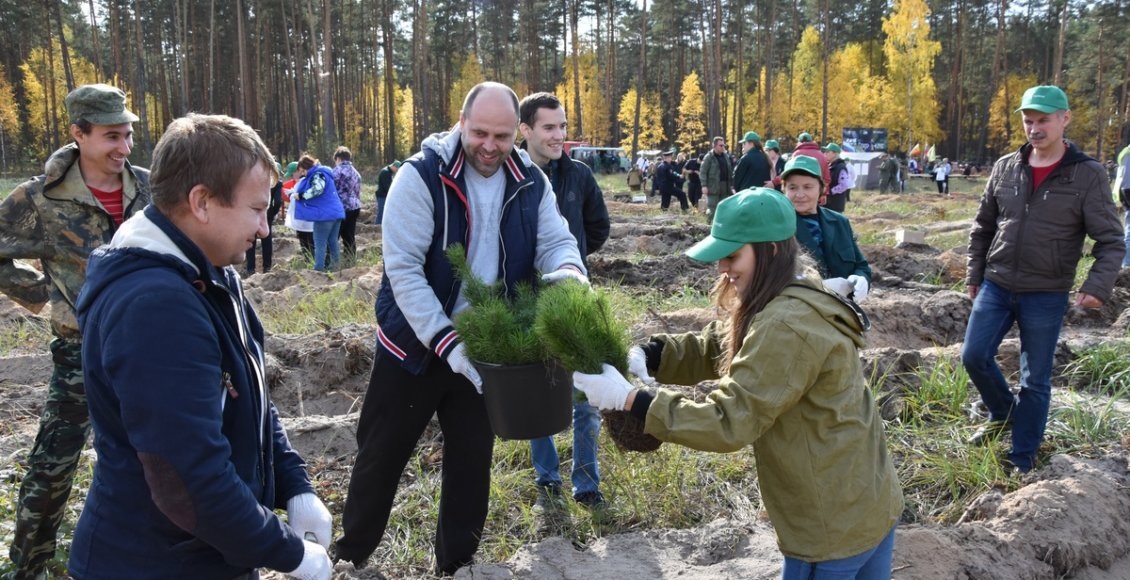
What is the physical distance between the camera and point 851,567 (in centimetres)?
223

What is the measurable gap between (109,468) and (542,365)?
1.23m

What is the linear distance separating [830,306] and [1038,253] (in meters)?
2.51

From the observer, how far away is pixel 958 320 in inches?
304

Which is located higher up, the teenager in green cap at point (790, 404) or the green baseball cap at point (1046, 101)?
the green baseball cap at point (1046, 101)

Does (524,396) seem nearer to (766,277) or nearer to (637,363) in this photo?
(637,363)

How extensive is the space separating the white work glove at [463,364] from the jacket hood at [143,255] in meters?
1.15

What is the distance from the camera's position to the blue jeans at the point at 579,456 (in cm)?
387

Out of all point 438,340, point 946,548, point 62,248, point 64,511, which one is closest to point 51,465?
point 64,511

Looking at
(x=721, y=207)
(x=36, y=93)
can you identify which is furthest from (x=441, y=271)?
(x=36, y=93)

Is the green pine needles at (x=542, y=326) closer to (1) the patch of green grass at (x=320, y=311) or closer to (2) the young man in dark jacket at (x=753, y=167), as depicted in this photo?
(1) the patch of green grass at (x=320, y=311)

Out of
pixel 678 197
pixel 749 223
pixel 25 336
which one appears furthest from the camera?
pixel 678 197

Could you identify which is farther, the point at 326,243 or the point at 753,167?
the point at 753,167

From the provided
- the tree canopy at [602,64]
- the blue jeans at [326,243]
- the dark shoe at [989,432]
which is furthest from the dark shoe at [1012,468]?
the tree canopy at [602,64]

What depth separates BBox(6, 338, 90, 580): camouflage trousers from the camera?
2.97 meters
